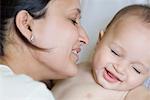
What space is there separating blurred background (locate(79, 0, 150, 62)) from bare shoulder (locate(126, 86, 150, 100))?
14.5 inches

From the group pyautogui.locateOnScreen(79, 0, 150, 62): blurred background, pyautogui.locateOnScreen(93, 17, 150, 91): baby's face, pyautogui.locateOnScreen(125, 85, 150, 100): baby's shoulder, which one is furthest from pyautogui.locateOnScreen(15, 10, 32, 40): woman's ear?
pyautogui.locateOnScreen(79, 0, 150, 62): blurred background

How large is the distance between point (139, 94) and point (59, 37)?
378 millimetres

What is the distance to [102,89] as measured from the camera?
1.25 m

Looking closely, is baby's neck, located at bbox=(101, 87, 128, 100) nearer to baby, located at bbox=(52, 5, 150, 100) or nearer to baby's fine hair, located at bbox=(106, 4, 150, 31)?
baby, located at bbox=(52, 5, 150, 100)

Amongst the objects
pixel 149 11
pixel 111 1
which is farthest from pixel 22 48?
pixel 111 1

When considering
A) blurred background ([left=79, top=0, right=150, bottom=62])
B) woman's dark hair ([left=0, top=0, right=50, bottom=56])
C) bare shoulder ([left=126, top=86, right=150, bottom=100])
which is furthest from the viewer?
blurred background ([left=79, top=0, right=150, bottom=62])

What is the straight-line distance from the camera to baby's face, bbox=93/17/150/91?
120 centimetres

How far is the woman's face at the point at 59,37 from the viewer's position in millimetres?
1017

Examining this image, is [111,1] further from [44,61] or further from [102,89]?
[44,61]

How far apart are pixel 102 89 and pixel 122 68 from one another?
13 centimetres

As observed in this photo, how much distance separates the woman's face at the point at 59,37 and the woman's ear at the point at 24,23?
2 cm

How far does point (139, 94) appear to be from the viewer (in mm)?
1204

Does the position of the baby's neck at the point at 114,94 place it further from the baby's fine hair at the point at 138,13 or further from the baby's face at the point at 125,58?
the baby's fine hair at the point at 138,13

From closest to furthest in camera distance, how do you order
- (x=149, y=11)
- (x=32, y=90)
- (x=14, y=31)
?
(x=32, y=90) < (x=14, y=31) < (x=149, y=11)
